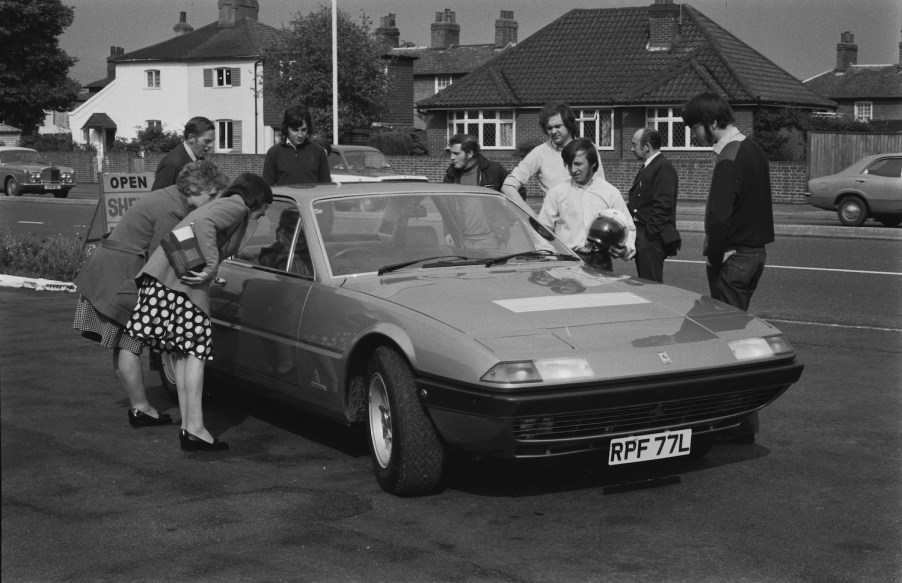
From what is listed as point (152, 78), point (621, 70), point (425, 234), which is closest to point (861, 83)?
point (621, 70)

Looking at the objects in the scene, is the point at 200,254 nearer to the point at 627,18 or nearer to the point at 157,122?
the point at 627,18

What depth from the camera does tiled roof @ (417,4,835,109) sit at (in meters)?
44.8

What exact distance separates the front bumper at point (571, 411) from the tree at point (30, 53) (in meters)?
37.6

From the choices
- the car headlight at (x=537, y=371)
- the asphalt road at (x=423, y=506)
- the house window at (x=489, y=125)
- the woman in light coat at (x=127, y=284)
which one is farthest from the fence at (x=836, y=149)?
the car headlight at (x=537, y=371)

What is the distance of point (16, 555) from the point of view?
466 cm

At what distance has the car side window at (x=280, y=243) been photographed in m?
6.62

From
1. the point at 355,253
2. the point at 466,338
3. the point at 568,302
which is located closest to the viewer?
the point at 466,338

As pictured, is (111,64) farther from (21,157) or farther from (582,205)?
(582,205)

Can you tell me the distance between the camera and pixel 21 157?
136ft

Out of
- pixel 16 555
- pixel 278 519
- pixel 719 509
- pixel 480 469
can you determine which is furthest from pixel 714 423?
pixel 16 555

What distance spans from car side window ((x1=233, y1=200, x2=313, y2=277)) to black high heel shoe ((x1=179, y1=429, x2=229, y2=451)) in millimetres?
1030

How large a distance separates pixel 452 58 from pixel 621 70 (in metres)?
37.3

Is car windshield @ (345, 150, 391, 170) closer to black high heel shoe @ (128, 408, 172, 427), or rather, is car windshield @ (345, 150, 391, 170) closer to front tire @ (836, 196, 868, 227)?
front tire @ (836, 196, 868, 227)

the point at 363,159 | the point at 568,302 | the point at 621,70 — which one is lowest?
the point at 568,302
